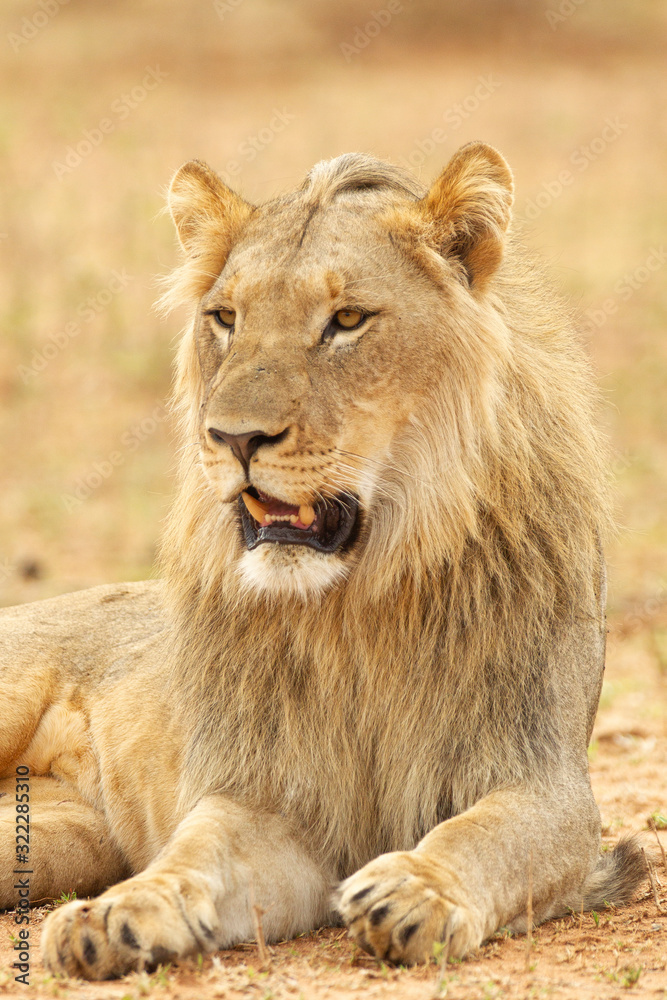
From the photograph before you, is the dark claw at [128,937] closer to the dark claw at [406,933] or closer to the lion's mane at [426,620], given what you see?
the dark claw at [406,933]

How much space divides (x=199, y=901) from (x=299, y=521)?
1.00 meters

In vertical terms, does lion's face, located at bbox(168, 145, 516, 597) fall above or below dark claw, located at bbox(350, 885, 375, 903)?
above

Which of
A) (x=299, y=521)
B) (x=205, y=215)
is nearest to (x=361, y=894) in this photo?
(x=299, y=521)

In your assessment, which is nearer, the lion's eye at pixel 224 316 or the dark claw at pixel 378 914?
the dark claw at pixel 378 914

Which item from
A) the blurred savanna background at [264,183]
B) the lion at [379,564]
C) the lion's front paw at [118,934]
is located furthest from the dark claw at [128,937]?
the blurred savanna background at [264,183]

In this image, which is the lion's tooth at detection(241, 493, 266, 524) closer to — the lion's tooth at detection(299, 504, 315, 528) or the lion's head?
the lion's head

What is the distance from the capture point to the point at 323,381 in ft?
10.8

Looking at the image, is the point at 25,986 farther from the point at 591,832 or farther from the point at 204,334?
the point at 204,334

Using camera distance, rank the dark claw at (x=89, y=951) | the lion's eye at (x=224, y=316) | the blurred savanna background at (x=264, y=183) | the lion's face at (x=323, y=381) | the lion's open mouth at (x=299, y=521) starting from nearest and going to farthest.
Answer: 1. the dark claw at (x=89, y=951)
2. the lion's face at (x=323, y=381)
3. the lion's open mouth at (x=299, y=521)
4. the lion's eye at (x=224, y=316)
5. the blurred savanna background at (x=264, y=183)

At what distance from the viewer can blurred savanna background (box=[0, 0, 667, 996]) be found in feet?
31.4

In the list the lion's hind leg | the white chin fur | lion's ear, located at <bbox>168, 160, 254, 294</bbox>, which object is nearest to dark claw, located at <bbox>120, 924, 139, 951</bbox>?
the white chin fur

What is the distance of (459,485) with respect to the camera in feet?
11.4

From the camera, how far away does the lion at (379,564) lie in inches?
129

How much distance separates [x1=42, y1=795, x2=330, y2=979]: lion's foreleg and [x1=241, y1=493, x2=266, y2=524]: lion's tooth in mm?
877
